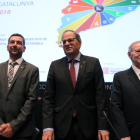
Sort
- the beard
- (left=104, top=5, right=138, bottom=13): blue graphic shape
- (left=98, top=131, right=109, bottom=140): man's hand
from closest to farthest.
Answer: (left=98, top=131, right=109, bottom=140): man's hand → the beard → (left=104, top=5, right=138, bottom=13): blue graphic shape

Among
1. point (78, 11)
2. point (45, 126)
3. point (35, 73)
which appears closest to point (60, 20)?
point (78, 11)

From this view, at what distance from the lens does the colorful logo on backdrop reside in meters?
3.00

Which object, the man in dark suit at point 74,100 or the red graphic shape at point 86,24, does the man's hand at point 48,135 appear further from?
the red graphic shape at point 86,24


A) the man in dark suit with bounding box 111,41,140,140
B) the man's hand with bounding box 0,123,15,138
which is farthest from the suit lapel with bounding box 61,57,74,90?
the man's hand with bounding box 0,123,15,138

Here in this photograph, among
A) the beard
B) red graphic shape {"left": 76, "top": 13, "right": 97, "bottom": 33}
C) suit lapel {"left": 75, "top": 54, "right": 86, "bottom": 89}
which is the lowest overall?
suit lapel {"left": 75, "top": 54, "right": 86, "bottom": 89}

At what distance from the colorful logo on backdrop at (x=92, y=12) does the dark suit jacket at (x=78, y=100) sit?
4.01 ft

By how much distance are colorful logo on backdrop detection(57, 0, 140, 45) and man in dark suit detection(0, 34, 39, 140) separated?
4.01 ft

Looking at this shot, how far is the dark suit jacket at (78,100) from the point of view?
1.84 meters

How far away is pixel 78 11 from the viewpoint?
306 cm

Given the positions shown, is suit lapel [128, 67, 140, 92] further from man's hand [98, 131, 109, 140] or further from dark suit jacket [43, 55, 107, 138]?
man's hand [98, 131, 109, 140]

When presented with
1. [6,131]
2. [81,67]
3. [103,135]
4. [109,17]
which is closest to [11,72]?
[6,131]

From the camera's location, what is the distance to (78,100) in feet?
6.08

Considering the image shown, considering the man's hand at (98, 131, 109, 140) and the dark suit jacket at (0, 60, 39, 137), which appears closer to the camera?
the man's hand at (98, 131, 109, 140)

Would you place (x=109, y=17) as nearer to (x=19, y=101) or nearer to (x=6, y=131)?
(x=19, y=101)
